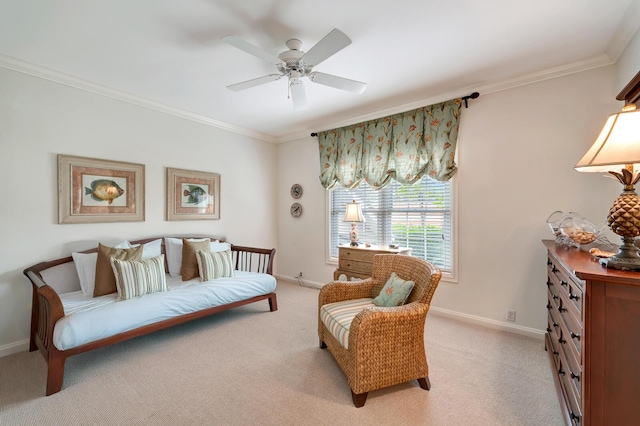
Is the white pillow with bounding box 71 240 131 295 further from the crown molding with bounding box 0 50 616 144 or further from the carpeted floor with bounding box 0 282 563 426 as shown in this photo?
the crown molding with bounding box 0 50 616 144

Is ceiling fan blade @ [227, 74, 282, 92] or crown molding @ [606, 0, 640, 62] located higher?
crown molding @ [606, 0, 640, 62]

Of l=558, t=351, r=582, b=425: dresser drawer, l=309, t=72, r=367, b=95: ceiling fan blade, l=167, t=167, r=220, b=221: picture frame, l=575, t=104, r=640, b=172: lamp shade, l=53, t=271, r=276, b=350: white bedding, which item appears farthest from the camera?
l=167, t=167, r=220, b=221: picture frame

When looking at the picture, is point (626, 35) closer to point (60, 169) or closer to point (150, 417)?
point (150, 417)

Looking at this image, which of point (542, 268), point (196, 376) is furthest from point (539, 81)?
point (196, 376)

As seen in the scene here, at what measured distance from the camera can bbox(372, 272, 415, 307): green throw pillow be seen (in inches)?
83.6

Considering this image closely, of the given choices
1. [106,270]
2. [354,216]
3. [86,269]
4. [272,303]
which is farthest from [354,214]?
[86,269]

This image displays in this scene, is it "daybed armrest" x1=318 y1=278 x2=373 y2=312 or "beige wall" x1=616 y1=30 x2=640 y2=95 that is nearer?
"beige wall" x1=616 y1=30 x2=640 y2=95

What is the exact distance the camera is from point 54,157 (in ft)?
9.18

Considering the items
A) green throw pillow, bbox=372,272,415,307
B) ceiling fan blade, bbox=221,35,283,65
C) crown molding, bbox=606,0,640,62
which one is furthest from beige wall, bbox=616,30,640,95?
ceiling fan blade, bbox=221,35,283,65

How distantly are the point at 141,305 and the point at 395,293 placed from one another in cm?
218

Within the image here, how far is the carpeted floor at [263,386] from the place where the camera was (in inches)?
68.1

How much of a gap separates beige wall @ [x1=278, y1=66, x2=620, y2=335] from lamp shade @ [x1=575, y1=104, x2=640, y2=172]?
5.31ft

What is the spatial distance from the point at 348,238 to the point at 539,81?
2.86 m

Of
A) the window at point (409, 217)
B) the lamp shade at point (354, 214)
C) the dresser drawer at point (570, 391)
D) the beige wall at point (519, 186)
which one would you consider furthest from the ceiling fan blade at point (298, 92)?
the dresser drawer at point (570, 391)
